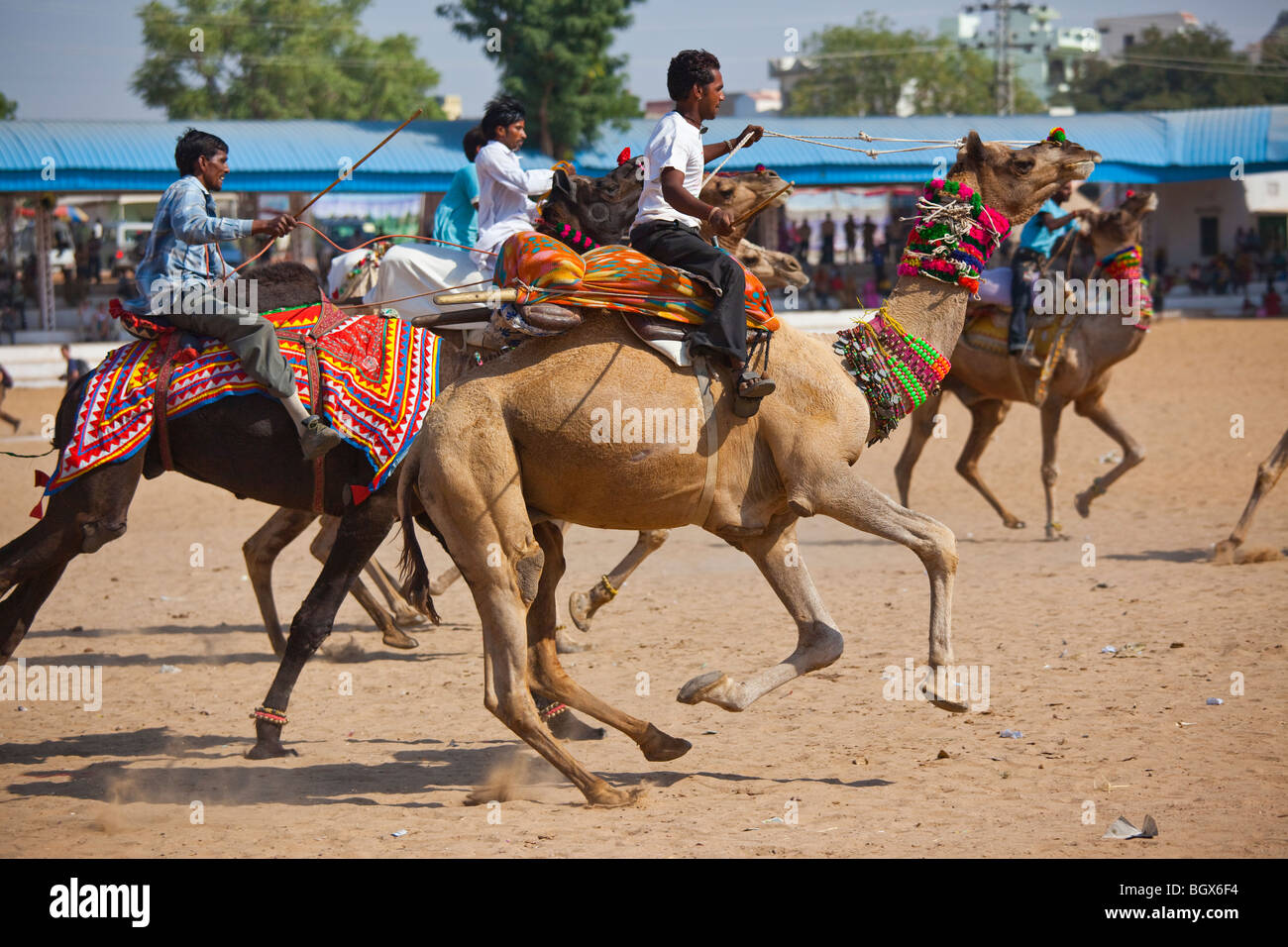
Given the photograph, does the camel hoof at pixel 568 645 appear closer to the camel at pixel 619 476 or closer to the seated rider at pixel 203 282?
the seated rider at pixel 203 282

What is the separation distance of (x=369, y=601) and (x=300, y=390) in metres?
2.79

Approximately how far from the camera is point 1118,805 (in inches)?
221

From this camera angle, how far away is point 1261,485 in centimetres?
1044

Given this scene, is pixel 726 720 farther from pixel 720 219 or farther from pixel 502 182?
pixel 502 182

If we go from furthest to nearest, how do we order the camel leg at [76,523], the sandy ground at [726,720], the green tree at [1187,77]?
the green tree at [1187,77]
the camel leg at [76,523]
the sandy ground at [726,720]

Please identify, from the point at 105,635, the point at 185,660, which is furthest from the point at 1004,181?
the point at 105,635

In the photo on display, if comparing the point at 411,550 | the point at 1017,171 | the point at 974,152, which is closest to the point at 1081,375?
A: the point at 1017,171

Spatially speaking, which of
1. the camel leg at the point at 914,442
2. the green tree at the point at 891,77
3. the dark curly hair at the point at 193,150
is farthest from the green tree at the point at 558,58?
the green tree at the point at 891,77

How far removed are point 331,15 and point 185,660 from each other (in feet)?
202

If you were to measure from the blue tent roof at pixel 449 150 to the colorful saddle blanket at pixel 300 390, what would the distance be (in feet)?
65.2

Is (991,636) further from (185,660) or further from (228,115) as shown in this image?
(228,115)

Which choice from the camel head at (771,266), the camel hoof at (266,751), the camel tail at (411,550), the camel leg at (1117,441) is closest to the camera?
the camel tail at (411,550)

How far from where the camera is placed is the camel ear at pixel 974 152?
249 inches

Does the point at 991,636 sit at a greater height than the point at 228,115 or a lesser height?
lesser
